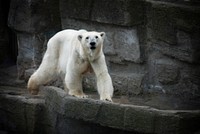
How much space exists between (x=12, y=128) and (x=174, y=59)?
257 centimetres

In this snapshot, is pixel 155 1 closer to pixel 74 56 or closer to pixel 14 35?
pixel 74 56

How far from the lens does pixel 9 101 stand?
416 inches

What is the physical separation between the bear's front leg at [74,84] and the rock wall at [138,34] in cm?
154

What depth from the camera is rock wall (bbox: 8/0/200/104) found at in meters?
10.2

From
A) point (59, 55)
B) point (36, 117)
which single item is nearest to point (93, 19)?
point (59, 55)

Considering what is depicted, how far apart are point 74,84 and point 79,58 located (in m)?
0.34

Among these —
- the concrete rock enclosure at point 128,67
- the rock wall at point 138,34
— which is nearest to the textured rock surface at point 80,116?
the concrete rock enclosure at point 128,67

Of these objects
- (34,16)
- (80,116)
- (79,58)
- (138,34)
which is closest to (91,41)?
(79,58)

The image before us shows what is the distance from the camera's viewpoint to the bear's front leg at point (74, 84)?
9.41 m

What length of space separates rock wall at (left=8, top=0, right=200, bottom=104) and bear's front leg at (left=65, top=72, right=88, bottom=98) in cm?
154

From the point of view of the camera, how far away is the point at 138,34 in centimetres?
1072

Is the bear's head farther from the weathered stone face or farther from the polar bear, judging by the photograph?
the weathered stone face

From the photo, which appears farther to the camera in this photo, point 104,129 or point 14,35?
point 14,35

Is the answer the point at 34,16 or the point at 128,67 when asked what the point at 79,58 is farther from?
the point at 34,16
